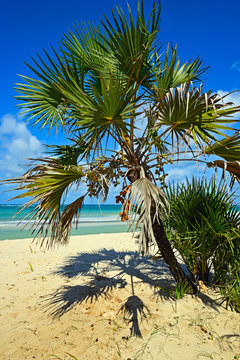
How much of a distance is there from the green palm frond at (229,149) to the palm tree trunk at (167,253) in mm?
1237

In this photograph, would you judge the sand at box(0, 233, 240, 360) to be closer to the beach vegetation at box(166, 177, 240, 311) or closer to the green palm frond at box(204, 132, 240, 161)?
the beach vegetation at box(166, 177, 240, 311)

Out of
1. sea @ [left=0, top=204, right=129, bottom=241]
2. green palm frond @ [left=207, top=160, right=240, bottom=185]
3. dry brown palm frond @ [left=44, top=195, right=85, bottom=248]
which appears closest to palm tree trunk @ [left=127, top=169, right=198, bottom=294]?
sea @ [left=0, top=204, right=129, bottom=241]

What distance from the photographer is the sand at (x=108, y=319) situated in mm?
2490

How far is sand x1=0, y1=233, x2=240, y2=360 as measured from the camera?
8.17ft

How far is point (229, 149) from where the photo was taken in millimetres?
3008

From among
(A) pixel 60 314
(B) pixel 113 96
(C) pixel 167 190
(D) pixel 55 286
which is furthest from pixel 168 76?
(D) pixel 55 286

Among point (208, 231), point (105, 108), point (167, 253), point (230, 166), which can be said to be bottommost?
point (167, 253)

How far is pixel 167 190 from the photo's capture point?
3.80 metres

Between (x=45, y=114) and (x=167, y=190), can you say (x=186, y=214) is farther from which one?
(x=45, y=114)

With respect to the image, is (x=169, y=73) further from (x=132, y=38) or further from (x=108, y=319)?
(x=108, y=319)

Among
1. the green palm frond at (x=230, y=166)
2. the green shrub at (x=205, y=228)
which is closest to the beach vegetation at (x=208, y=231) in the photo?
the green shrub at (x=205, y=228)

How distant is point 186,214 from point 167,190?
487 mm

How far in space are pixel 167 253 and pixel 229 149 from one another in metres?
1.70

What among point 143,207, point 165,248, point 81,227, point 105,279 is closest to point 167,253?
point 165,248
